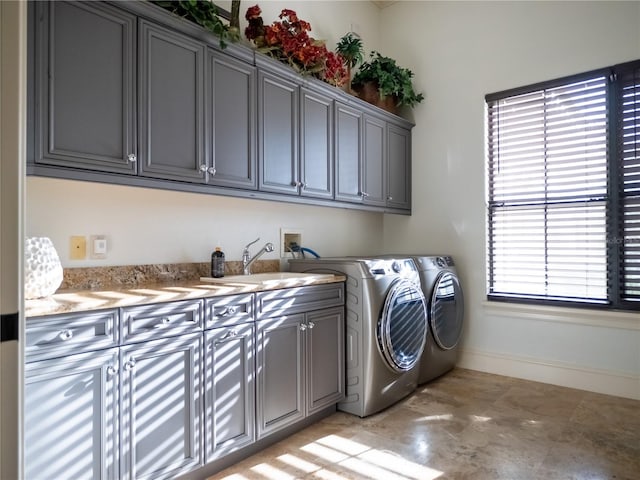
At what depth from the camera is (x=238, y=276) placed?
2439 mm

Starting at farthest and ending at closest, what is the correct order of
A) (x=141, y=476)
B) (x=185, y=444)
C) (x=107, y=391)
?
(x=185, y=444) < (x=141, y=476) < (x=107, y=391)

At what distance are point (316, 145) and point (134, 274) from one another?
137cm

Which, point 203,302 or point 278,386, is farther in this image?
point 278,386

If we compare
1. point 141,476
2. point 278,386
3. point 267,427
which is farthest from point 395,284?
point 141,476

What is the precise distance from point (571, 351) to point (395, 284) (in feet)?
5.02

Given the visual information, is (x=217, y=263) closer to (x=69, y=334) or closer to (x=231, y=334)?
(x=231, y=334)

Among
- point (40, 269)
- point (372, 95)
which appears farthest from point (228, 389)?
point (372, 95)

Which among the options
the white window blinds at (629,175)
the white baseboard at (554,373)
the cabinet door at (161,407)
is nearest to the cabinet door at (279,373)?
the cabinet door at (161,407)

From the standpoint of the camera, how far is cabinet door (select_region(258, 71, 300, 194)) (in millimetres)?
2287

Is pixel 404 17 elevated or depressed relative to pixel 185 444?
elevated

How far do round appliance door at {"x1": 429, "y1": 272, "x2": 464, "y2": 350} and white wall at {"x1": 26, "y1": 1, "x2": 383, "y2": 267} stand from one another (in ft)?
2.84

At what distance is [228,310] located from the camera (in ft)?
6.06

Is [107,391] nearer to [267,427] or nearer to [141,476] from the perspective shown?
[141,476]

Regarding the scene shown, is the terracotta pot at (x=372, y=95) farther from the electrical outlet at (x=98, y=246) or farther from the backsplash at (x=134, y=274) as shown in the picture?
the electrical outlet at (x=98, y=246)
